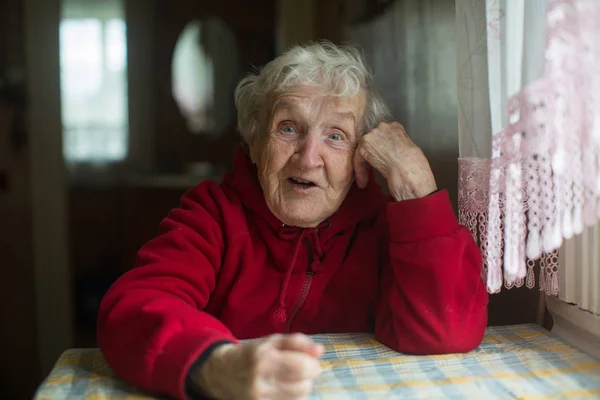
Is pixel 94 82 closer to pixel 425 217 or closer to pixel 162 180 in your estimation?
pixel 162 180

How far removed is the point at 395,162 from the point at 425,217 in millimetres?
147

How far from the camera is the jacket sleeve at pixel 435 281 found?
3.97 ft

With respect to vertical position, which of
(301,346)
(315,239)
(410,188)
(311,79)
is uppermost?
(311,79)

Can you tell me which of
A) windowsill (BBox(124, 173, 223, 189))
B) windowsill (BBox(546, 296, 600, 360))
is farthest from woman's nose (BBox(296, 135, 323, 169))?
windowsill (BBox(124, 173, 223, 189))

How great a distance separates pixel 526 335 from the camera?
134cm

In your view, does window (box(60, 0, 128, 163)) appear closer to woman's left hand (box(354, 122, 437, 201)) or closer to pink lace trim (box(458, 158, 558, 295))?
woman's left hand (box(354, 122, 437, 201))

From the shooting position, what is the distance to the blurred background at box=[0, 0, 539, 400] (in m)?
2.88

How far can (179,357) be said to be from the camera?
3.12 ft

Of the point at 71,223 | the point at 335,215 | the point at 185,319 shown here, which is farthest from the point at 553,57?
the point at 71,223

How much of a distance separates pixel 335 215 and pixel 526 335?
1.56 ft

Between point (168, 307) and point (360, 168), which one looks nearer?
point (168, 307)

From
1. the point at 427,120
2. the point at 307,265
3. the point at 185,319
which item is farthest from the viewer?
the point at 427,120

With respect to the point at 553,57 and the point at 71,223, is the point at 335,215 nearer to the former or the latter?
the point at 553,57

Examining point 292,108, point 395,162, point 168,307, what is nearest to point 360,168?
point 395,162
